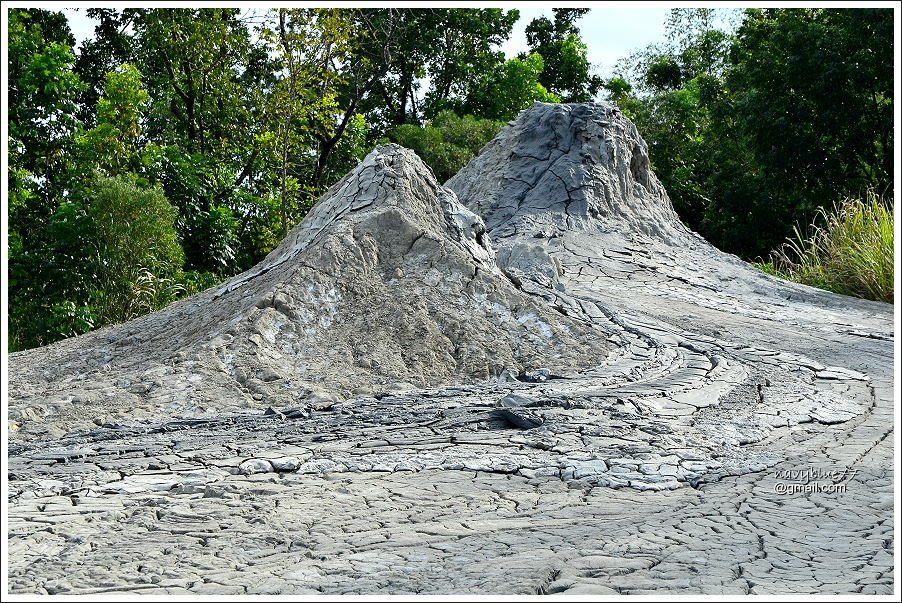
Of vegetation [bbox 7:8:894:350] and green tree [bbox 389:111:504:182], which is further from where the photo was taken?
green tree [bbox 389:111:504:182]

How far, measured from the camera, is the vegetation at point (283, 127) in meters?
10.2

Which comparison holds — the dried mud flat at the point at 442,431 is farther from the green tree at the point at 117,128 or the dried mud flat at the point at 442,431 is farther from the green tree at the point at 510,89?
the green tree at the point at 510,89

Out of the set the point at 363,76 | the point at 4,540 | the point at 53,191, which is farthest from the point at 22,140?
the point at 4,540

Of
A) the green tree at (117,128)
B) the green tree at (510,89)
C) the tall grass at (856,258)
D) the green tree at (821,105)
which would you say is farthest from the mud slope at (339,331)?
the green tree at (510,89)

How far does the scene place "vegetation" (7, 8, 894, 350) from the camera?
10242 millimetres

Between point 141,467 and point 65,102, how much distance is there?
8.98 m

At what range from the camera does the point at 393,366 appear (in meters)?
5.60

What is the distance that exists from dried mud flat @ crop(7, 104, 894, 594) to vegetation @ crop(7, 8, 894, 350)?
3.54 m

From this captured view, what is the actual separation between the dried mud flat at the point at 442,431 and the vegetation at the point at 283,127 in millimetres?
3544

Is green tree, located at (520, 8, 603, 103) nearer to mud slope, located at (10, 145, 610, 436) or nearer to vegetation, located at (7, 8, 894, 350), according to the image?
vegetation, located at (7, 8, 894, 350)

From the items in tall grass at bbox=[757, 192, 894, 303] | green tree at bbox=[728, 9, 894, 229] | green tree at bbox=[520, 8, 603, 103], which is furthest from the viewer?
green tree at bbox=[520, 8, 603, 103]

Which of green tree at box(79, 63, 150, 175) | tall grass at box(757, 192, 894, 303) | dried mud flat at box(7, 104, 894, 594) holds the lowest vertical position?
dried mud flat at box(7, 104, 894, 594)

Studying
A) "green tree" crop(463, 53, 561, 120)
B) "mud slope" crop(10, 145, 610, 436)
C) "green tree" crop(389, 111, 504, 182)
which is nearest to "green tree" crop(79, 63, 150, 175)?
"mud slope" crop(10, 145, 610, 436)

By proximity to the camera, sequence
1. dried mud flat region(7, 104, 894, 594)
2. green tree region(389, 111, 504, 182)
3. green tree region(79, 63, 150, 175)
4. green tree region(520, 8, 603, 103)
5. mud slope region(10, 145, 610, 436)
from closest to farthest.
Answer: dried mud flat region(7, 104, 894, 594)
mud slope region(10, 145, 610, 436)
green tree region(79, 63, 150, 175)
green tree region(389, 111, 504, 182)
green tree region(520, 8, 603, 103)
